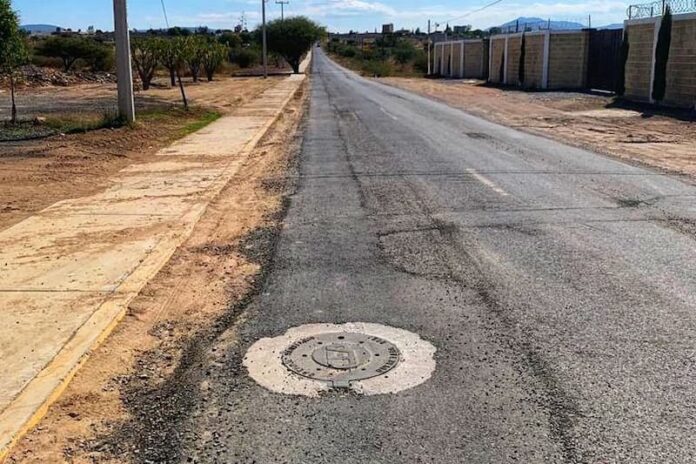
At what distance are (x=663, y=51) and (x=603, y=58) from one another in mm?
13735

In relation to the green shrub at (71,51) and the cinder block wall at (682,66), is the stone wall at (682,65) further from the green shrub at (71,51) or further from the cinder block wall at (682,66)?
the green shrub at (71,51)

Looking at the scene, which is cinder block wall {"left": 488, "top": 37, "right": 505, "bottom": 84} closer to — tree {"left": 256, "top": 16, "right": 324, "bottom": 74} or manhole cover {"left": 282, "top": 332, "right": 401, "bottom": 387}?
tree {"left": 256, "top": 16, "right": 324, "bottom": 74}

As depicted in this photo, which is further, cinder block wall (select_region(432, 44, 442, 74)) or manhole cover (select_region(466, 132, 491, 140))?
cinder block wall (select_region(432, 44, 442, 74))

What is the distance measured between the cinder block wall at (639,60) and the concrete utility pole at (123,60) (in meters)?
21.6

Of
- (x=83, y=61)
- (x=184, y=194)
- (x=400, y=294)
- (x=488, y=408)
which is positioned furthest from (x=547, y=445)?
(x=83, y=61)

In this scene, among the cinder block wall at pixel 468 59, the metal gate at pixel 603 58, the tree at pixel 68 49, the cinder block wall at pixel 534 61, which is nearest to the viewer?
the metal gate at pixel 603 58

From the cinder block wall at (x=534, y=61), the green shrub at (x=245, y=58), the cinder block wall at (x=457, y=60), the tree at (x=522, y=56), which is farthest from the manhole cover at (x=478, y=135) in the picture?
A: the green shrub at (x=245, y=58)

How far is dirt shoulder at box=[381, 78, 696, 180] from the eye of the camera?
54.2ft

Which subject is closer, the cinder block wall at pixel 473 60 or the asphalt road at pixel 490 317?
the asphalt road at pixel 490 317

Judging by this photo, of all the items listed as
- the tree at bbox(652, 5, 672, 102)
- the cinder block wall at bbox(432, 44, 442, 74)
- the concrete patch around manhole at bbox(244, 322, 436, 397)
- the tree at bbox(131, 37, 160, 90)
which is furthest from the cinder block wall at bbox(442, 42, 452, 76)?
the concrete patch around manhole at bbox(244, 322, 436, 397)

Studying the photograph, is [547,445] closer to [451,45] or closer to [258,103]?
[258,103]

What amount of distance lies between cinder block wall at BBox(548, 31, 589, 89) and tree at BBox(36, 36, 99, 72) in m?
40.4

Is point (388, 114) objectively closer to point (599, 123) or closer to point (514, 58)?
point (599, 123)

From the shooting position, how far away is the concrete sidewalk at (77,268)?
4688 millimetres
